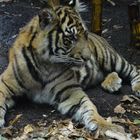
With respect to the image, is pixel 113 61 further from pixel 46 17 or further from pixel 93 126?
pixel 93 126

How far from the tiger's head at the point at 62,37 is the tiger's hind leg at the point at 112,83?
639mm

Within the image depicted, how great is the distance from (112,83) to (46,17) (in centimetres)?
124

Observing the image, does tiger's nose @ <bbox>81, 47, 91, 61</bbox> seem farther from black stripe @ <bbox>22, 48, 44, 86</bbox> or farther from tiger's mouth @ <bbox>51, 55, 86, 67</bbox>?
black stripe @ <bbox>22, 48, 44, 86</bbox>

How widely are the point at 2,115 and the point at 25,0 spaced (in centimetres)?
450

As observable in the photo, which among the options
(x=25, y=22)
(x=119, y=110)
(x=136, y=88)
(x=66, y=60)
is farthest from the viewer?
(x=25, y=22)

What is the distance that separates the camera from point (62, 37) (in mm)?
5258

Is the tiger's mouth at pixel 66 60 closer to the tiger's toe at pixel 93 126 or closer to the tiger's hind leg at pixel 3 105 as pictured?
the tiger's hind leg at pixel 3 105

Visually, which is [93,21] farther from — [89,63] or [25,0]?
[25,0]

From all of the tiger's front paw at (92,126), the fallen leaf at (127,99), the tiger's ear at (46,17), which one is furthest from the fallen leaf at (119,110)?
the tiger's ear at (46,17)

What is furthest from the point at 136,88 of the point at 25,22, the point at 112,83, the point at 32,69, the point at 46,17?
the point at 25,22

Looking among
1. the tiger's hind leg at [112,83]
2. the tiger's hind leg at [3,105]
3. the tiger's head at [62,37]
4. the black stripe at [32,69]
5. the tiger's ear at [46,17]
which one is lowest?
the tiger's hind leg at [112,83]

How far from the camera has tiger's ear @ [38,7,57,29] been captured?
201 inches

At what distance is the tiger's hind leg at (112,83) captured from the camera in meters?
5.91

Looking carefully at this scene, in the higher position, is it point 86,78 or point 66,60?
point 66,60
